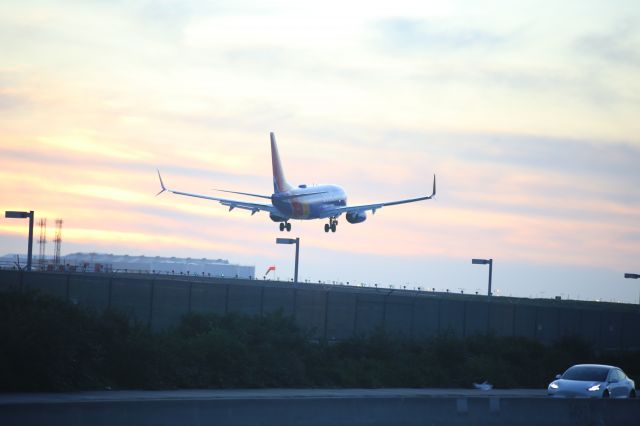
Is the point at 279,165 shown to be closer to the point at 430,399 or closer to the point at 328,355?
the point at 328,355

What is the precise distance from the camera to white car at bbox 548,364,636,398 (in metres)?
30.6

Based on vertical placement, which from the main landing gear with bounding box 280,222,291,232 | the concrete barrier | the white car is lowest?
the white car

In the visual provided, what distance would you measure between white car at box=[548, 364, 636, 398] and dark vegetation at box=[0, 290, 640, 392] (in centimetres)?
637

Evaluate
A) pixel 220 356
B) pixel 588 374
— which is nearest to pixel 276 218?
pixel 220 356

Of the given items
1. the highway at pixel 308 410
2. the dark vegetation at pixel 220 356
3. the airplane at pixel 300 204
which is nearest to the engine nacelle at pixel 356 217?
the airplane at pixel 300 204

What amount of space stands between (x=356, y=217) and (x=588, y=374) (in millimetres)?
55131

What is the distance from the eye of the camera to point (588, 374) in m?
31.6

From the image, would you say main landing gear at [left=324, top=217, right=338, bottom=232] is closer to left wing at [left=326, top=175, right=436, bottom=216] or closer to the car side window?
left wing at [left=326, top=175, right=436, bottom=216]

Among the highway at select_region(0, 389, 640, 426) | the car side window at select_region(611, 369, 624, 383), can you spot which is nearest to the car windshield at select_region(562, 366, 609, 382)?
the car side window at select_region(611, 369, 624, 383)

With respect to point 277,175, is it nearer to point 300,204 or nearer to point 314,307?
point 300,204

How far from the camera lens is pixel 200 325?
3475cm

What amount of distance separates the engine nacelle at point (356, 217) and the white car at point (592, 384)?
54497mm

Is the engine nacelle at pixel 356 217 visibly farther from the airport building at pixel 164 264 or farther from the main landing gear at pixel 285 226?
the airport building at pixel 164 264

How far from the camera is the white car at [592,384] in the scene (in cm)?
3059
